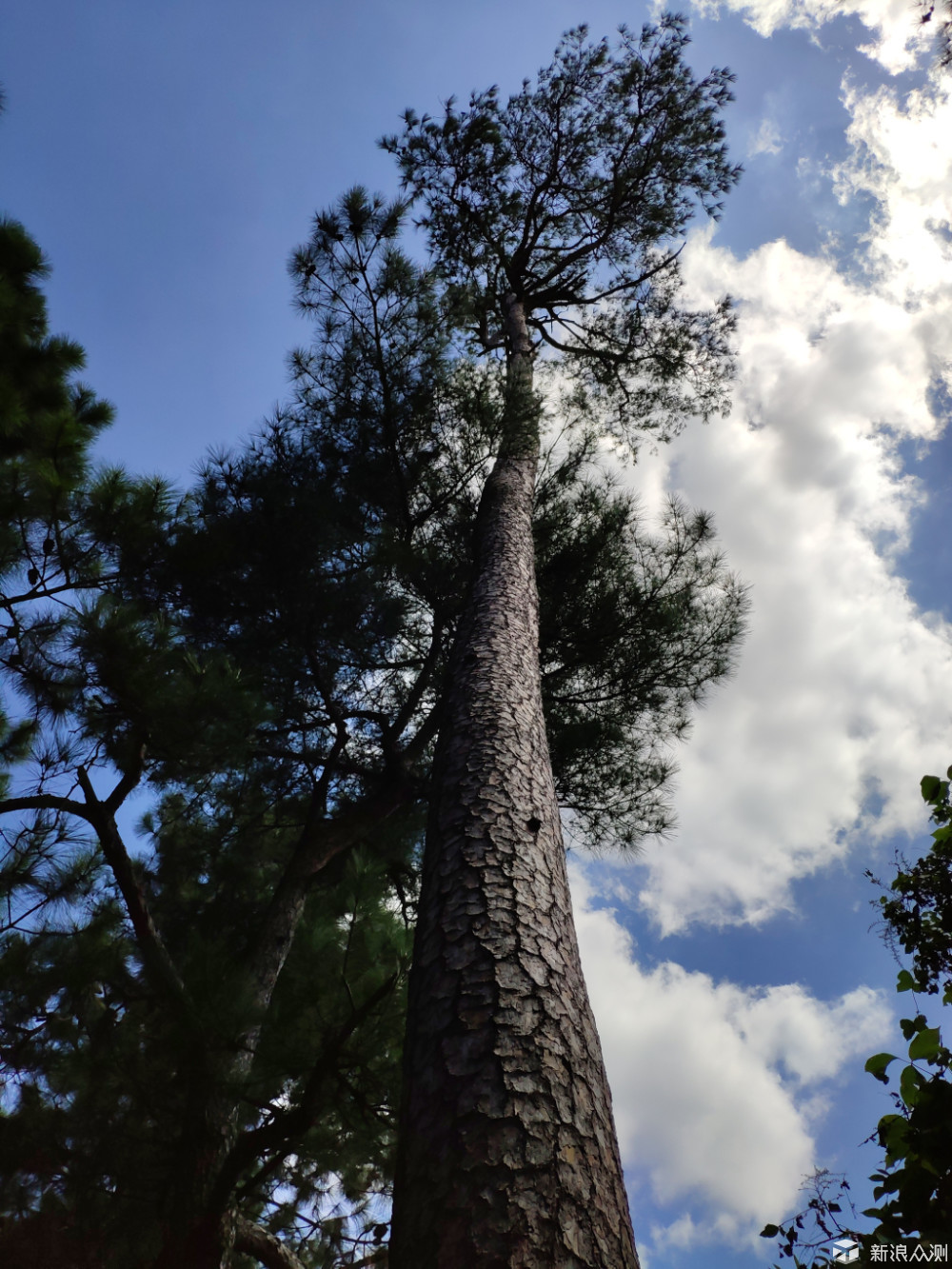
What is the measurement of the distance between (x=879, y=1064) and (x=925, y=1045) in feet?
0.27

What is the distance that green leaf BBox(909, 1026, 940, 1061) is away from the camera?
0.99 meters

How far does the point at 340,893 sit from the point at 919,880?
3.47 metres

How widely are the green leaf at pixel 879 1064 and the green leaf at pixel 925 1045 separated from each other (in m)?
0.04

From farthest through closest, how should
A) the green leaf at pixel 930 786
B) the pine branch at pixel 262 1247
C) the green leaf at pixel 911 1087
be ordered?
the pine branch at pixel 262 1247 → the green leaf at pixel 930 786 → the green leaf at pixel 911 1087

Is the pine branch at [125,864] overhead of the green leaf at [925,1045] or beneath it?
overhead

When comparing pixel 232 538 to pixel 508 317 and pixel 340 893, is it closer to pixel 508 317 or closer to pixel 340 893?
pixel 340 893

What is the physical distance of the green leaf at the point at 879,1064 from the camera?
1017mm

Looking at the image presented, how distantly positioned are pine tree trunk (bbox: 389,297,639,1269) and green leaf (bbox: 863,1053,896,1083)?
506 mm

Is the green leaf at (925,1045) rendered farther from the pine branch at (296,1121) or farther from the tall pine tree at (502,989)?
the pine branch at (296,1121)

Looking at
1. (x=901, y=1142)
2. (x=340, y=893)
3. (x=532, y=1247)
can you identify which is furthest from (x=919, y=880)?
(x=532, y=1247)

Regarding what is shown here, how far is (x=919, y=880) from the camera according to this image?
409cm

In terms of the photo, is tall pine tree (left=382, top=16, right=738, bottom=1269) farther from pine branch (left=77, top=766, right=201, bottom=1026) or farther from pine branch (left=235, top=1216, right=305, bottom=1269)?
pine branch (left=235, top=1216, right=305, bottom=1269)

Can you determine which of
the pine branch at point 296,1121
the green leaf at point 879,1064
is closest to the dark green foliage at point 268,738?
the pine branch at point 296,1121

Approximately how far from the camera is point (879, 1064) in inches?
40.8
